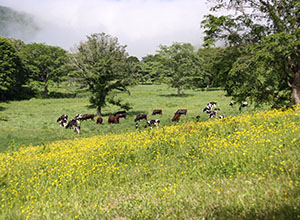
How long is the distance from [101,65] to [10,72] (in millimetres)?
35438

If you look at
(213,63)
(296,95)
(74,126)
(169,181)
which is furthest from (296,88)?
(74,126)

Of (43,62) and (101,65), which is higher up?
(43,62)

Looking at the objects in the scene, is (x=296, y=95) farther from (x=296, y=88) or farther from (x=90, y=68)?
(x=90, y=68)

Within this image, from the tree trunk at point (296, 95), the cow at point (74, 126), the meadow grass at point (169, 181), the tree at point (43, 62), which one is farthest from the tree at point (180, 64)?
the meadow grass at point (169, 181)

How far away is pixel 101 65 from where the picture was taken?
101 ft

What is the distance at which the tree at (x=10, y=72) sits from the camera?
182 ft

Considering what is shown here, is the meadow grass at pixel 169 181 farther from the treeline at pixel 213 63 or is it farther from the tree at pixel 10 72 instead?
the tree at pixel 10 72

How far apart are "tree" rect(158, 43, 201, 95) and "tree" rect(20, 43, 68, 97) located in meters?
27.4

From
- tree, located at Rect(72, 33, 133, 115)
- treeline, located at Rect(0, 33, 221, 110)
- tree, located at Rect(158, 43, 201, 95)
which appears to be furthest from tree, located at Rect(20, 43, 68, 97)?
tree, located at Rect(72, 33, 133, 115)

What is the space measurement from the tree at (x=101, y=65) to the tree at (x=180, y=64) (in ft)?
105

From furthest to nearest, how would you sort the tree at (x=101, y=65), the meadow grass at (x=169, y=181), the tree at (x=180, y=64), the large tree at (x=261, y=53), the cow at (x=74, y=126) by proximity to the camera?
the tree at (x=180, y=64) → the tree at (x=101, y=65) → the cow at (x=74, y=126) → the large tree at (x=261, y=53) → the meadow grass at (x=169, y=181)

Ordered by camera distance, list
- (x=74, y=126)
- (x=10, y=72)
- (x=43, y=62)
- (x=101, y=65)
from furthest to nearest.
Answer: (x=43, y=62)
(x=10, y=72)
(x=101, y=65)
(x=74, y=126)

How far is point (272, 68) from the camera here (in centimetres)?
1611

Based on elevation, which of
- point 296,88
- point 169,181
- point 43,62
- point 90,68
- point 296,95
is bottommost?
point 169,181
